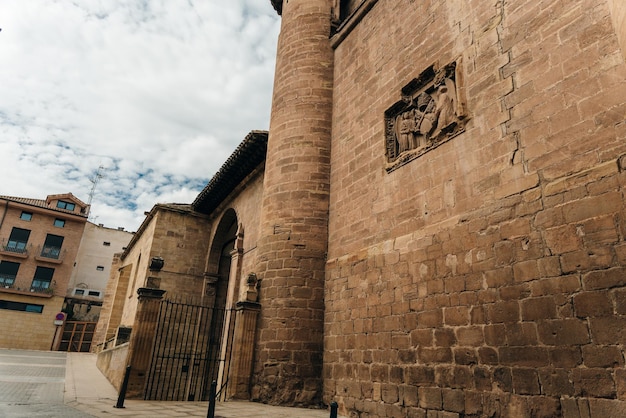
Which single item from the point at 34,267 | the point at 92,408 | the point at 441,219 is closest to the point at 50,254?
the point at 34,267

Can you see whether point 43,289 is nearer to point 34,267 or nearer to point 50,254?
point 34,267

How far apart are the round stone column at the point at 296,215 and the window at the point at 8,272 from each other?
25.9 m

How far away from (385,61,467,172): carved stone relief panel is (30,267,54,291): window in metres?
28.4

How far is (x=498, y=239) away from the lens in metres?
4.22

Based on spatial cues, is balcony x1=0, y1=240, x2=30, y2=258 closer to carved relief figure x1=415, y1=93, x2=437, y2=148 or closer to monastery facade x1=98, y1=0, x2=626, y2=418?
monastery facade x1=98, y1=0, x2=626, y2=418

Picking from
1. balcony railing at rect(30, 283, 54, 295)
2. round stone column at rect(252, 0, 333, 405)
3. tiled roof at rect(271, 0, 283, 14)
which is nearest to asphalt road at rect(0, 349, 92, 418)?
round stone column at rect(252, 0, 333, 405)

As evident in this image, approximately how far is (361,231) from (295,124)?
294 centimetres

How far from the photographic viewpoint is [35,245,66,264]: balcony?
27.1 m

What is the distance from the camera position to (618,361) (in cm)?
312

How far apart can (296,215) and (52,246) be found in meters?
27.3

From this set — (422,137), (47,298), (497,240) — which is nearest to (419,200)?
(422,137)

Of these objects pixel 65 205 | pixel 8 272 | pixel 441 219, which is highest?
pixel 65 205

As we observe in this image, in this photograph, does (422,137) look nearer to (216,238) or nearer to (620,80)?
(620,80)

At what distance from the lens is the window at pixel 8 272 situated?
2572cm
